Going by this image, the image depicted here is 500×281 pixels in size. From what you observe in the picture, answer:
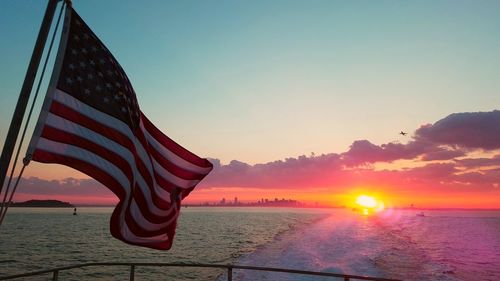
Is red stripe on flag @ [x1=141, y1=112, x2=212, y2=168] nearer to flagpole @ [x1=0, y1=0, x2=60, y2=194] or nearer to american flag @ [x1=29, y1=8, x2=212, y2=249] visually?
american flag @ [x1=29, y1=8, x2=212, y2=249]

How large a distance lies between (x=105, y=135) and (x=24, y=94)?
5.69 ft

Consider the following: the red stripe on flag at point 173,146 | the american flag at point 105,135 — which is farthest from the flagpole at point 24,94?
the red stripe on flag at point 173,146

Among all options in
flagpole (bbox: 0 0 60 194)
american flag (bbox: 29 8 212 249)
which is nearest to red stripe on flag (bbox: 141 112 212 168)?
american flag (bbox: 29 8 212 249)

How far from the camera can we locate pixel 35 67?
4.80m

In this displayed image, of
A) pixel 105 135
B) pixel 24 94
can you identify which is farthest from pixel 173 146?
pixel 24 94

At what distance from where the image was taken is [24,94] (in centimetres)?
468

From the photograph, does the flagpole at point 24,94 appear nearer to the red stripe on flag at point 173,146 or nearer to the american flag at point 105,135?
the american flag at point 105,135

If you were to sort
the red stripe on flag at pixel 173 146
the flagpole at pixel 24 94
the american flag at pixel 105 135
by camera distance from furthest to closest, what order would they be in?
1. the red stripe on flag at pixel 173 146
2. the american flag at pixel 105 135
3. the flagpole at pixel 24 94

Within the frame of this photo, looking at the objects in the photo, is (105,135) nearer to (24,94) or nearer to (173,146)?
(24,94)

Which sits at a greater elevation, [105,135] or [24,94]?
[24,94]

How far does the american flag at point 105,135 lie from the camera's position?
5676mm

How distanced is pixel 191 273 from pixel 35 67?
3688cm

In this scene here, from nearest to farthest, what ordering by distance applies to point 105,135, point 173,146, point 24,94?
1. point 24,94
2. point 105,135
3. point 173,146

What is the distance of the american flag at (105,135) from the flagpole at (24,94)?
64 centimetres
